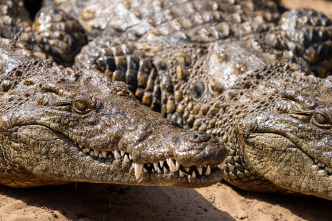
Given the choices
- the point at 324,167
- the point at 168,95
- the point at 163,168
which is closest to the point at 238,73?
the point at 168,95

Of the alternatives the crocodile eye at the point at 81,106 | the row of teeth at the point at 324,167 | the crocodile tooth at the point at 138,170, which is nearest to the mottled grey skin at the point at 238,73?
the row of teeth at the point at 324,167

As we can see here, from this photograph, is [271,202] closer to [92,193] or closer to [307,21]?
[92,193]

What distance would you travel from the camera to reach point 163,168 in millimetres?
3701

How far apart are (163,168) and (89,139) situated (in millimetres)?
663

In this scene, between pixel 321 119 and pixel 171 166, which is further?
pixel 321 119

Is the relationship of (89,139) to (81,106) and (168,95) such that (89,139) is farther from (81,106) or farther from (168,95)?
(168,95)

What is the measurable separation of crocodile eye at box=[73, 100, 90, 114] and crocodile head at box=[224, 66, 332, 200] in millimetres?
1614

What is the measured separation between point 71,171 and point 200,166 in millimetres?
1116

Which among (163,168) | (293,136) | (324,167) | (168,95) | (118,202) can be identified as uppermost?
(163,168)

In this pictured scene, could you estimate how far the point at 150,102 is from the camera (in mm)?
5766

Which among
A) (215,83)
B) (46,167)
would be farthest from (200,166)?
(215,83)

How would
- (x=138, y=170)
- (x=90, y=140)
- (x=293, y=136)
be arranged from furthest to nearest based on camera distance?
(x=293, y=136) → (x=90, y=140) → (x=138, y=170)

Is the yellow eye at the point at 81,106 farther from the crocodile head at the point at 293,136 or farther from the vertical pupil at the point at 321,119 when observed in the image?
the vertical pupil at the point at 321,119

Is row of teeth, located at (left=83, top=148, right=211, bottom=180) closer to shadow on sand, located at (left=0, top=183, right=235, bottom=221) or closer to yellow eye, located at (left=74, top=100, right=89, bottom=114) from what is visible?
yellow eye, located at (left=74, top=100, right=89, bottom=114)
